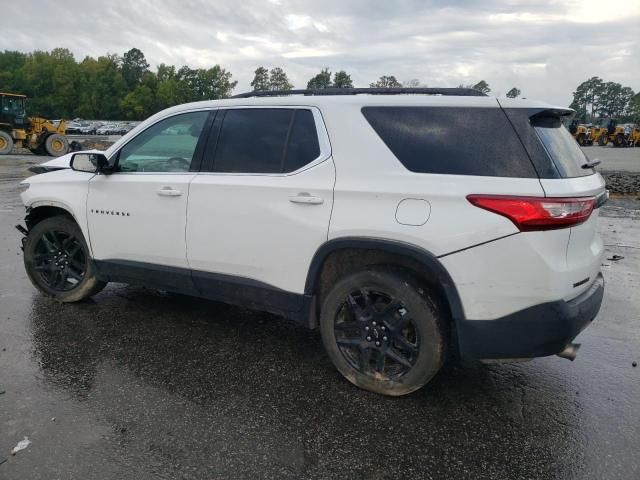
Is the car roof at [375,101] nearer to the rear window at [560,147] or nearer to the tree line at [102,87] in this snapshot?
the rear window at [560,147]

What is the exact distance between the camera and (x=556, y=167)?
2744 mm

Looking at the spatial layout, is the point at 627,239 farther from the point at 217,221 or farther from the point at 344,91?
the point at 217,221

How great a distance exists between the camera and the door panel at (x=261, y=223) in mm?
3250

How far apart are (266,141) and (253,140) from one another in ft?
0.38

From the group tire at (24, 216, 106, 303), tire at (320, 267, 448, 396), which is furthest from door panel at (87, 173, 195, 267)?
tire at (320, 267, 448, 396)

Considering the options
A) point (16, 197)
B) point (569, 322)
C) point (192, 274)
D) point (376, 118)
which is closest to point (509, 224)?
point (569, 322)

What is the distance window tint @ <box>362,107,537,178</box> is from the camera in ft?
9.13

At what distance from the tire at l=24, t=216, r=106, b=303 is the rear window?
12.1 ft

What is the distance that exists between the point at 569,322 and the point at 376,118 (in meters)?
1.59

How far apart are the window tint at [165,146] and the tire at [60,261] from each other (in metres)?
0.87

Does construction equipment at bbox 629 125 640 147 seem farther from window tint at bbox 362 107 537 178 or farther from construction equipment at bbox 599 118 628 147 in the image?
window tint at bbox 362 107 537 178

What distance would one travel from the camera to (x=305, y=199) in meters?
3.25

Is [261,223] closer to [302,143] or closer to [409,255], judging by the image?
[302,143]

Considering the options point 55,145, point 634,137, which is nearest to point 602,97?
point 634,137
